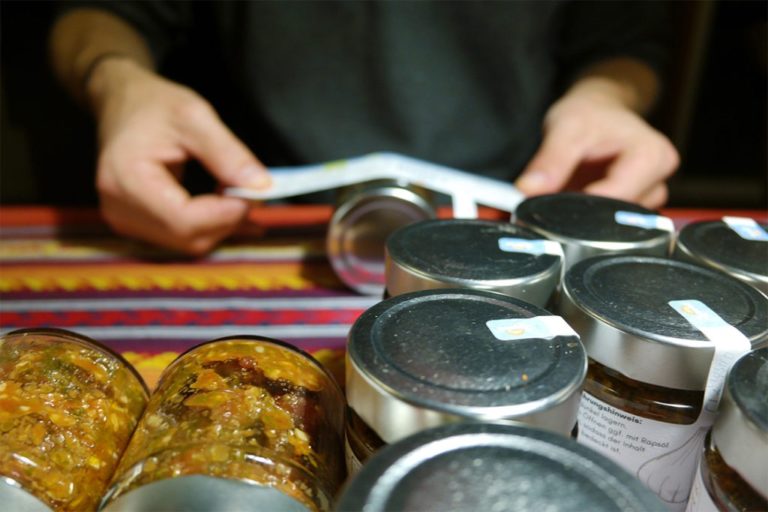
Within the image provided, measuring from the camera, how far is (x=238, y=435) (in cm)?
39

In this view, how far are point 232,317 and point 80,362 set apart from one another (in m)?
0.30

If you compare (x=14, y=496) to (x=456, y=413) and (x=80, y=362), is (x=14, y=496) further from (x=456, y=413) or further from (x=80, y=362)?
(x=456, y=413)

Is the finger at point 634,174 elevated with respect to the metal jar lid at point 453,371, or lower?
lower

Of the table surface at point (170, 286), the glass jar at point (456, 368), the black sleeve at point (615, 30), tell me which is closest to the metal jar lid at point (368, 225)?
the table surface at point (170, 286)

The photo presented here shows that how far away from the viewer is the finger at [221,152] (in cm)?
91

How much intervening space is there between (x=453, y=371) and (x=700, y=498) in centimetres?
17

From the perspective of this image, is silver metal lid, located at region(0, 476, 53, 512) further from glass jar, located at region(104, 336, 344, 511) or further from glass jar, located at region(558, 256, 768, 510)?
glass jar, located at region(558, 256, 768, 510)

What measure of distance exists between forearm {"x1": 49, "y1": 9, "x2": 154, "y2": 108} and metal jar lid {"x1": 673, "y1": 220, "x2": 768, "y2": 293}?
913mm

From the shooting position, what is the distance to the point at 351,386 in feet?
1.29

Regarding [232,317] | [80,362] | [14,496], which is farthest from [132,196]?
[14,496]

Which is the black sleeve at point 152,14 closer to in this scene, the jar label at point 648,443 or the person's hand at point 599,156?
the person's hand at point 599,156

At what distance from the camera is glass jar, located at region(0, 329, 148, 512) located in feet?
1.24

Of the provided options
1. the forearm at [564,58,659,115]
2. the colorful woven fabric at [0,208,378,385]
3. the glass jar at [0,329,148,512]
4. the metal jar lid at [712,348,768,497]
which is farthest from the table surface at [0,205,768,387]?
the metal jar lid at [712,348,768,497]

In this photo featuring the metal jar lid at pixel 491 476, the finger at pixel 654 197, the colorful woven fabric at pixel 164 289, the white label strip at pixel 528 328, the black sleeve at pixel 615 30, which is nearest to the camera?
the metal jar lid at pixel 491 476
